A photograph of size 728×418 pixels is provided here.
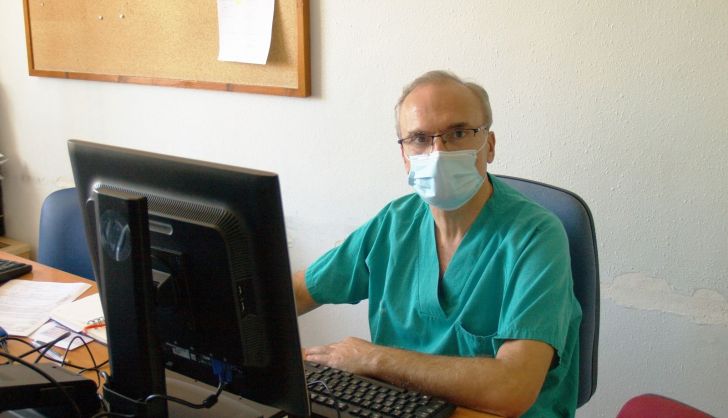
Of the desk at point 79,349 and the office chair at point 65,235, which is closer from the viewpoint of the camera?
the desk at point 79,349

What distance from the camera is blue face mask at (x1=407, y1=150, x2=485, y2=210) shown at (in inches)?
54.9

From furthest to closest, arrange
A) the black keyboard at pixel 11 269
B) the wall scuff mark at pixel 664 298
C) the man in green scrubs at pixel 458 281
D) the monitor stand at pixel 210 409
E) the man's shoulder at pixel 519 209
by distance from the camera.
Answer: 1. the black keyboard at pixel 11 269
2. the wall scuff mark at pixel 664 298
3. the man's shoulder at pixel 519 209
4. the man in green scrubs at pixel 458 281
5. the monitor stand at pixel 210 409

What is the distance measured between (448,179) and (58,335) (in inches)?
35.3

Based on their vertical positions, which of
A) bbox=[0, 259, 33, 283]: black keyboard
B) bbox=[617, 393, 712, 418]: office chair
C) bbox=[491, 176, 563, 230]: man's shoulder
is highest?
bbox=[491, 176, 563, 230]: man's shoulder

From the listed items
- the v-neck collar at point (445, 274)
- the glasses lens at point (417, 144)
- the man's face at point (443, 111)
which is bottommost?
the v-neck collar at point (445, 274)

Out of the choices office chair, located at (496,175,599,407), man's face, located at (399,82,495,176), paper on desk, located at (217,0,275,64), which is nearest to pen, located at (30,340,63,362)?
man's face, located at (399,82,495,176)

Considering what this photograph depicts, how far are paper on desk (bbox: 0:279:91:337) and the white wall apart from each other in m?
0.84

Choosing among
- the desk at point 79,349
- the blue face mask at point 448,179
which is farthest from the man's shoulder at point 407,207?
the desk at point 79,349

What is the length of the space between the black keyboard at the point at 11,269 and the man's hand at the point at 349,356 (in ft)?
3.21

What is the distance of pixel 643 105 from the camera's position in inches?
65.9

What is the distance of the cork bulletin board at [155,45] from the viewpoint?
2.22 meters

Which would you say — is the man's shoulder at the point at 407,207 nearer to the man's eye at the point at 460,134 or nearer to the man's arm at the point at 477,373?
the man's eye at the point at 460,134

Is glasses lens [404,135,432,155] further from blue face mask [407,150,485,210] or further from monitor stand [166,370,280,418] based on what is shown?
monitor stand [166,370,280,418]

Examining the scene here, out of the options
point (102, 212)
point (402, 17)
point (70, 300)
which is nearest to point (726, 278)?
point (402, 17)
